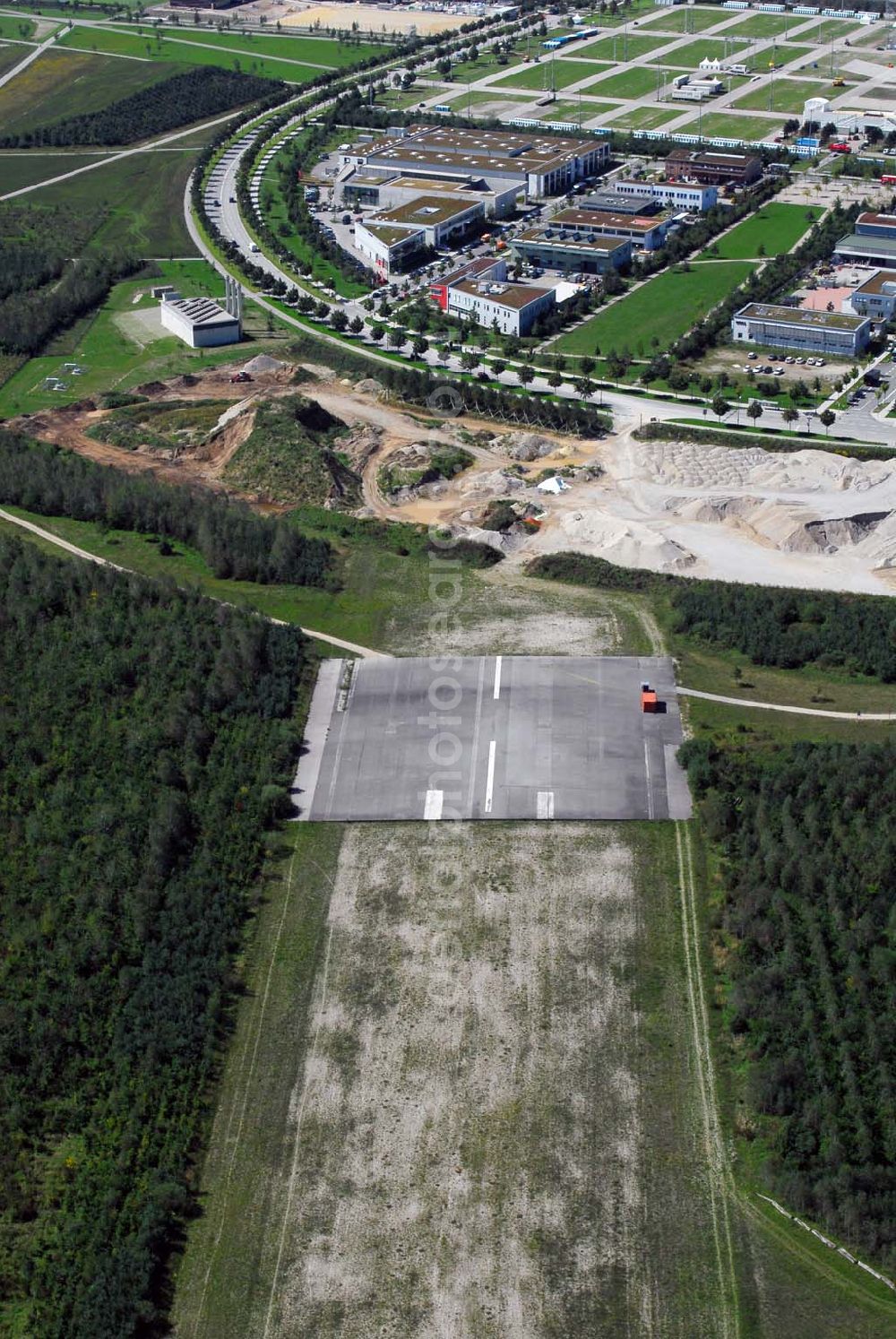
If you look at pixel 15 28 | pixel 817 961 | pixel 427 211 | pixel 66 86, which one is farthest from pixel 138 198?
pixel 817 961

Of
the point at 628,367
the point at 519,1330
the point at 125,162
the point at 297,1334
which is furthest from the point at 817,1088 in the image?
the point at 125,162

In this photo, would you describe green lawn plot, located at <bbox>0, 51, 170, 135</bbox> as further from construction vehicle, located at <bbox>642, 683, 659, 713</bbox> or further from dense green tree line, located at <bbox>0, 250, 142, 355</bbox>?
construction vehicle, located at <bbox>642, 683, 659, 713</bbox>

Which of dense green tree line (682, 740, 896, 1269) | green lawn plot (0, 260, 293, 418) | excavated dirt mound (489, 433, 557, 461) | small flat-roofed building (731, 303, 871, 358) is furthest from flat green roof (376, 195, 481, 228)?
dense green tree line (682, 740, 896, 1269)

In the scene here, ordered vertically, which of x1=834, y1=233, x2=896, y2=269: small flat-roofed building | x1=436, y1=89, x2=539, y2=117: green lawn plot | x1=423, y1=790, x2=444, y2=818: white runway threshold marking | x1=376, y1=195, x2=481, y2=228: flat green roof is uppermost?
x1=436, y1=89, x2=539, y2=117: green lawn plot

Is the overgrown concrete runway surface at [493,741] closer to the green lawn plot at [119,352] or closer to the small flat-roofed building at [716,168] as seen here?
the green lawn plot at [119,352]

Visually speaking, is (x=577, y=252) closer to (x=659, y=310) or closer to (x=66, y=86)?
(x=659, y=310)

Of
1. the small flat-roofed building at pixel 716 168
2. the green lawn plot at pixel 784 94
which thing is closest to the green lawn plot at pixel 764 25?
the green lawn plot at pixel 784 94
